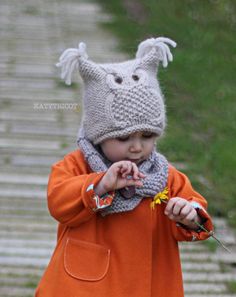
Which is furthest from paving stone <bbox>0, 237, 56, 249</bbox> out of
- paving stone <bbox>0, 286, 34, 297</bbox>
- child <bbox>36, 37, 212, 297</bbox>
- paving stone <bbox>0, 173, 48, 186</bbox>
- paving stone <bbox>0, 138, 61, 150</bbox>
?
child <bbox>36, 37, 212, 297</bbox>

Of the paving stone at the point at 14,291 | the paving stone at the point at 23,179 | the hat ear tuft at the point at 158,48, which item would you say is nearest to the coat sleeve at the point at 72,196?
the hat ear tuft at the point at 158,48

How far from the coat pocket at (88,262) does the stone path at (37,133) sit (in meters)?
1.58

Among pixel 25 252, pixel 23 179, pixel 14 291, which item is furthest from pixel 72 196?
pixel 23 179

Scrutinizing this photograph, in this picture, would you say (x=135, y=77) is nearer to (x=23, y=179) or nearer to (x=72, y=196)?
(x=72, y=196)

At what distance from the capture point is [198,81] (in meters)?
7.36

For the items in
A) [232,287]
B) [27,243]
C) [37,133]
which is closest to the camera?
[232,287]

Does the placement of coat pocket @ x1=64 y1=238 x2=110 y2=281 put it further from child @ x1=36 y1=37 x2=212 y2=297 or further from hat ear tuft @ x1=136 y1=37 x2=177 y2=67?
hat ear tuft @ x1=136 y1=37 x2=177 y2=67

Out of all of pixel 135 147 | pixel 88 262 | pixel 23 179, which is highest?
pixel 135 147

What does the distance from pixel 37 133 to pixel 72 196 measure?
379 cm

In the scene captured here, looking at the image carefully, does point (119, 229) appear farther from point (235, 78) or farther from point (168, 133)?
point (235, 78)

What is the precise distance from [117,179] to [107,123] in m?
0.20

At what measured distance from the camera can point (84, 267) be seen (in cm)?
248

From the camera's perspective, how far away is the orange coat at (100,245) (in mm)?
2461

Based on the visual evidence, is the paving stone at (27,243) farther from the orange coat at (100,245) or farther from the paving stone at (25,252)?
the orange coat at (100,245)
